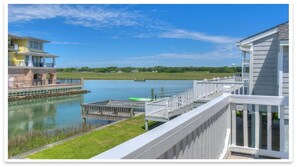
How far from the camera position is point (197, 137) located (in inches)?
58.0

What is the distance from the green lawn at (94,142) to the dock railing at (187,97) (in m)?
0.69

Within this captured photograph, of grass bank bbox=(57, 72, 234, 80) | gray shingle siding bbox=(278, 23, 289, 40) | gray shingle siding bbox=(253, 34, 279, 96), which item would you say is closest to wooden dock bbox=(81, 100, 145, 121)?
gray shingle siding bbox=(253, 34, 279, 96)

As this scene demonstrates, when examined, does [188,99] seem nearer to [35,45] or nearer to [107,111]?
[107,111]

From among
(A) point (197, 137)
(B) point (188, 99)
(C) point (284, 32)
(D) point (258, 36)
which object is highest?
(D) point (258, 36)

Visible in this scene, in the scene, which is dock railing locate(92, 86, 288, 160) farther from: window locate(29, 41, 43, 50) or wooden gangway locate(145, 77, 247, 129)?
window locate(29, 41, 43, 50)

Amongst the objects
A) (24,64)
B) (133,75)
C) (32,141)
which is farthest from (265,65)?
(133,75)

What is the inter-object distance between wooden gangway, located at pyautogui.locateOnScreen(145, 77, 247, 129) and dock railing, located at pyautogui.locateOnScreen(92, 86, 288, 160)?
4.66 meters

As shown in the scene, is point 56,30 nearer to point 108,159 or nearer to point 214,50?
point 214,50

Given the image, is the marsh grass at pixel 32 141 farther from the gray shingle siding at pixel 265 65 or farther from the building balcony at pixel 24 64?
the building balcony at pixel 24 64

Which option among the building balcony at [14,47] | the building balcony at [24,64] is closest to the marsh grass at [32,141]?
the building balcony at [24,64]

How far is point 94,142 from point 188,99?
9.52 ft

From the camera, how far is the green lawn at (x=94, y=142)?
5.09 metres

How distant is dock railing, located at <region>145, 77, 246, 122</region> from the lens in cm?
712

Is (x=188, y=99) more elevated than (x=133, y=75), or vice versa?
(x=133, y=75)
